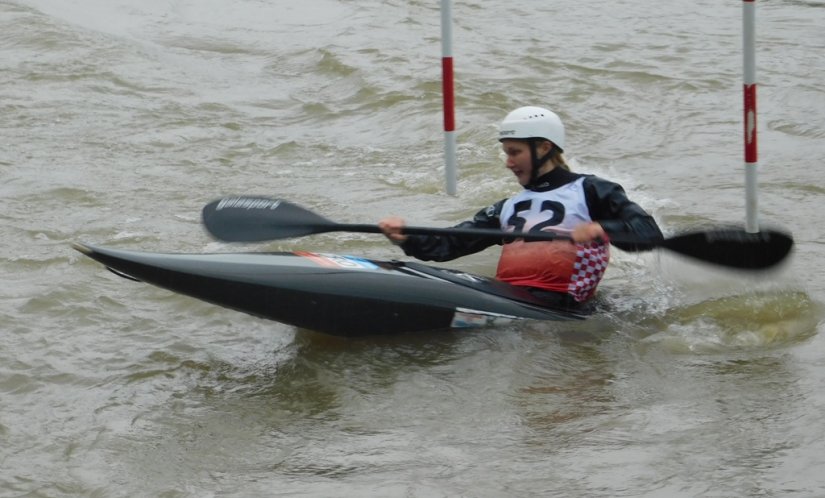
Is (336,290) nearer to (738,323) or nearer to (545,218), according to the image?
(545,218)

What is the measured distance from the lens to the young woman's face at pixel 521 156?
5.19 meters

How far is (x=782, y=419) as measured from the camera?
4.29 m

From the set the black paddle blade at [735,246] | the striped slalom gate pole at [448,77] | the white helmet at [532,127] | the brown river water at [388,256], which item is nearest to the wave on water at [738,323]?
the brown river water at [388,256]

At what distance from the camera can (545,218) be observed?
17.1 feet

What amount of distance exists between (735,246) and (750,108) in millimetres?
755

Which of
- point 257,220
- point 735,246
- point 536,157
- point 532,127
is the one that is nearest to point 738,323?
point 735,246

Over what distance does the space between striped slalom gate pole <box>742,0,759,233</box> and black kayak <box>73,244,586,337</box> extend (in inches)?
38.3

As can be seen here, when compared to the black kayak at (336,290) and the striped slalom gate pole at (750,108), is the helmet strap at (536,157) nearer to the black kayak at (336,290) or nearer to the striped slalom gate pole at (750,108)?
the black kayak at (336,290)

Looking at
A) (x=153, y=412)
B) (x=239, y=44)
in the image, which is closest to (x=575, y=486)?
(x=153, y=412)

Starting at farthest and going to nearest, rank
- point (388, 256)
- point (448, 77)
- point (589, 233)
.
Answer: point (448, 77), point (388, 256), point (589, 233)

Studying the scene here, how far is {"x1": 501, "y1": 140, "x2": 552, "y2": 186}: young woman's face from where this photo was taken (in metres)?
5.19

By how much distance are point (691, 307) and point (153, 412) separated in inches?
101

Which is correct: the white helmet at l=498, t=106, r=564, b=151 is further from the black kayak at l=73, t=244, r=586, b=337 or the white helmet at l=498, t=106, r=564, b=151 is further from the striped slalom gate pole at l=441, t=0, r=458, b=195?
the striped slalom gate pole at l=441, t=0, r=458, b=195

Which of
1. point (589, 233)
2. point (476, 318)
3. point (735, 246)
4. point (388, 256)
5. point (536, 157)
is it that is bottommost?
point (388, 256)
